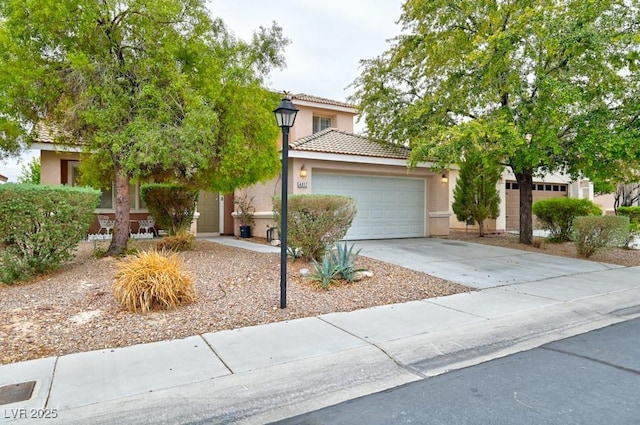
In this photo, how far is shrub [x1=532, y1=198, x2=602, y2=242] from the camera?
1395cm

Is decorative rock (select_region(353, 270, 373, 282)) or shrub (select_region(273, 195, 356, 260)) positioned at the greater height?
shrub (select_region(273, 195, 356, 260))

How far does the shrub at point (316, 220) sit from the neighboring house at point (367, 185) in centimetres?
410

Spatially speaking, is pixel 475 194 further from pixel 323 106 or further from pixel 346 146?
pixel 323 106

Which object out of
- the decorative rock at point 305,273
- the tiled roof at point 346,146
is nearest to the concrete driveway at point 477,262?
the decorative rock at point 305,273

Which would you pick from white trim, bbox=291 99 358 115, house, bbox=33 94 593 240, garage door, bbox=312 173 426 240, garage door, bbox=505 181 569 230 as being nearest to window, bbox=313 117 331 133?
white trim, bbox=291 99 358 115

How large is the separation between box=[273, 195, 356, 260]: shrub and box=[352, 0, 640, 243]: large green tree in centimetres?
326

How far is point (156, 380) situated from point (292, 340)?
1.56m

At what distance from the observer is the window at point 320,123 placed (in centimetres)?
1831

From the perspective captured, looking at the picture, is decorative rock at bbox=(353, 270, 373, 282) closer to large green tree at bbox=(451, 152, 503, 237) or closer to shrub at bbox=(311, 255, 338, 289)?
shrub at bbox=(311, 255, 338, 289)

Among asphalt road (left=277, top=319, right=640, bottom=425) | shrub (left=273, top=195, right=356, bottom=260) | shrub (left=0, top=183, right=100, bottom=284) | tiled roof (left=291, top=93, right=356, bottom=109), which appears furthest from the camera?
tiled roof (left=291, top=93, right=356, bottom=109)

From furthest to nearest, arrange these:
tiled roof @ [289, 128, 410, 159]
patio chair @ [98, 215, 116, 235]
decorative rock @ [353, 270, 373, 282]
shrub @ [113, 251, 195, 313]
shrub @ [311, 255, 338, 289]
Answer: patio chair @ [98, 215, 116, 235] < tiled roof @ [289, 128, 410, 159] < decorative rock @ [353, 270, 373, 282] < shrub @ [311, 255, 338, 289] < shrub @ [113, 251, 195, 313]

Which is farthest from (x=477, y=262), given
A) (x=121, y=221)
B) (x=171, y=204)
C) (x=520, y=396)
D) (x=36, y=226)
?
(x=36, y=226)

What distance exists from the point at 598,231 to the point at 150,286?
10.9 metres

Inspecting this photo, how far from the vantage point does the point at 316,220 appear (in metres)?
8.22
